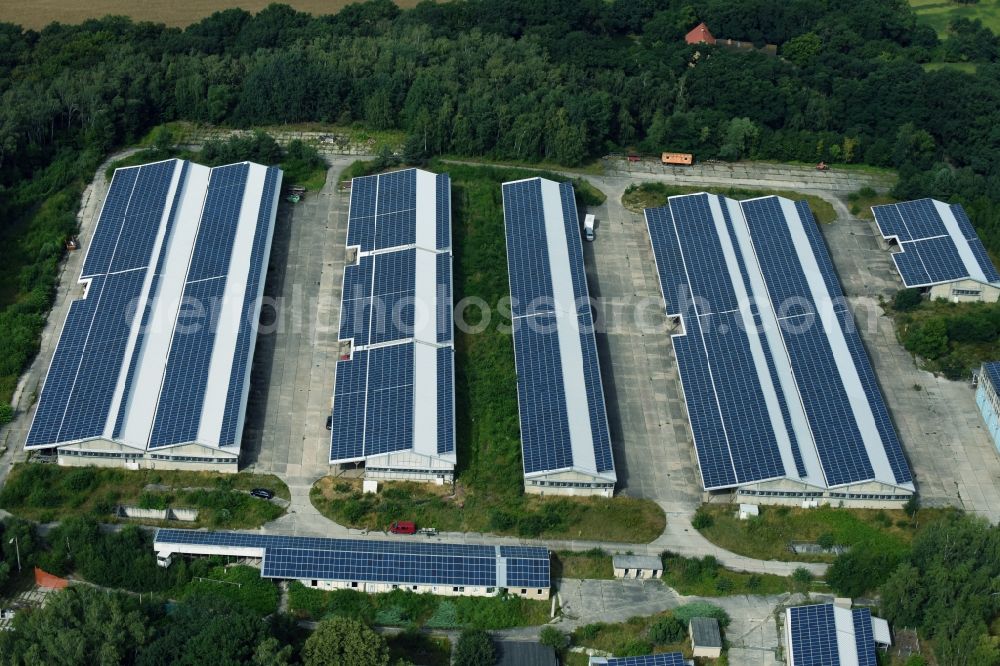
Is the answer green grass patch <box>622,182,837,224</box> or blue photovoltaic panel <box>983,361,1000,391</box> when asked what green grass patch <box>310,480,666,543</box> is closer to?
blue photovoltaic panel <box>983,361,1000,391</box>

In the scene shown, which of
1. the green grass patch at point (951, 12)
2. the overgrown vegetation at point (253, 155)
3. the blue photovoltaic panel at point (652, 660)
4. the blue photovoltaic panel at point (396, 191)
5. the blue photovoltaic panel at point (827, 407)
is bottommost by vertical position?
the blue photovoltaic panel at point (652, 660)

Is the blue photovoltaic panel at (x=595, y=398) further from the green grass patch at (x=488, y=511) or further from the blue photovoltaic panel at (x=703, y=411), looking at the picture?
the blue photovoltaic panel at (x=703, y=411)

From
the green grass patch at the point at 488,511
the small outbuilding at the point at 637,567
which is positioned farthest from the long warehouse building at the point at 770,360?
the small outbuilding at the point at 637,567

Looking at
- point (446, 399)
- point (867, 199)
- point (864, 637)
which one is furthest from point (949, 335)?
point (446, 399)

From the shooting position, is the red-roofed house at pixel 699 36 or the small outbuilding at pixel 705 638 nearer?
the small outbuilding at pixel 705 638

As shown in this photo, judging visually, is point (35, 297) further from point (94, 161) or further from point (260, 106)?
point (260, 106)

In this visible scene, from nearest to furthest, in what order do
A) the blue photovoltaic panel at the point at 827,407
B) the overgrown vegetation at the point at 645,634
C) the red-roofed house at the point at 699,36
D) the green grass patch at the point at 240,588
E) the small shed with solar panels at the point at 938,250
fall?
the overgrown vegetation at the point at 645,634
the green grass patch at the point at 240,588
the blue photovoltaic panel at the point at 827,407
the small shed with solar panels at the point at 938,250
the red-roofed house at the point at 699,36

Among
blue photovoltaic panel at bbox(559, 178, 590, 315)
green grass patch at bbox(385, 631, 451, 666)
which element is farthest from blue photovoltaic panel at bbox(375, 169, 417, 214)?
green grass patch at bbox(385, 631, 451, 666)

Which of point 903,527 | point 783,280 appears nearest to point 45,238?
point 783,280
